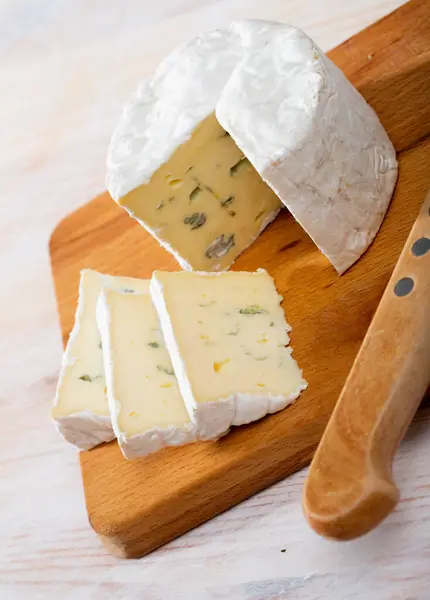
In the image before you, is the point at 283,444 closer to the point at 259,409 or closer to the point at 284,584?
the point at 259,409

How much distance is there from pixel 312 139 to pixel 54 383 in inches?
45.0

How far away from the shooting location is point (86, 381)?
1.88 metres

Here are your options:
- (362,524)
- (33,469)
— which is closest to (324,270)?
(362,524)

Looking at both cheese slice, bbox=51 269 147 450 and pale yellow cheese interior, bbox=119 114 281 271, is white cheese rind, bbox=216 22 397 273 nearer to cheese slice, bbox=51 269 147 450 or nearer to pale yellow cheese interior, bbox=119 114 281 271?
pale yellow cheese interior, bbox=119 114 281 271

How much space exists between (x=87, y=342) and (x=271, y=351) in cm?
49

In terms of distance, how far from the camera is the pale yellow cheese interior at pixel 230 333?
66.5 inches

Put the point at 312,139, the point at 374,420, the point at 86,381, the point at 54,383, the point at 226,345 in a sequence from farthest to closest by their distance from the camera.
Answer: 1. the point at 54,383
2. the point at 86,381
3. the point at 226,345
4. the point at 312,139
5. the point at 374,420

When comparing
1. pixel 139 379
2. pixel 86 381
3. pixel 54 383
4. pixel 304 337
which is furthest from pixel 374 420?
pixel 54 383

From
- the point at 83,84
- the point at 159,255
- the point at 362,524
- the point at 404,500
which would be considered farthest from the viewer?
the point at 83,84

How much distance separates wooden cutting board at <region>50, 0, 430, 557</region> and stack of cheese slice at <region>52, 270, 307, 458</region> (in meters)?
0.05

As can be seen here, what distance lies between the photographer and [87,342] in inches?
76.8

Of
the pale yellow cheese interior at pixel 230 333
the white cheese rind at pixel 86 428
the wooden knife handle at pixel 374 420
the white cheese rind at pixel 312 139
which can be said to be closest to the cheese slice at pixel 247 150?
the white cheese rind at pixel 312 139

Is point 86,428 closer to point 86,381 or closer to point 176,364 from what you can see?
point 86,381

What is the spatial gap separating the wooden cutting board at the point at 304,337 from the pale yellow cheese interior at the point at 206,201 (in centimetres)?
6
